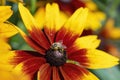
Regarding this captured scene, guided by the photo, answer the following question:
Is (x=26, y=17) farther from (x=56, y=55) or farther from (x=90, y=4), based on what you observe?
(x=90, y=4)

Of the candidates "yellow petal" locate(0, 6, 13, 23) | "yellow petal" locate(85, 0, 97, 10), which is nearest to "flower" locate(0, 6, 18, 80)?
"yellow petal" locate(0, 6, 13, 23)


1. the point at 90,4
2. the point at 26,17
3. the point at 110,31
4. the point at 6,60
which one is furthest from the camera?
the point at 110,31

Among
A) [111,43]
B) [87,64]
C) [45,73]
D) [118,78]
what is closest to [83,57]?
[87,64]

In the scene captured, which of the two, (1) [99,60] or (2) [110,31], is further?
(2) [110,31]

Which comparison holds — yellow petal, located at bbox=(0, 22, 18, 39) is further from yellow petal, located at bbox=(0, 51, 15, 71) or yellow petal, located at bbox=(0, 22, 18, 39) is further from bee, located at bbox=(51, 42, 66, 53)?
bee, located at bbox=(51, 42, 66, 53)

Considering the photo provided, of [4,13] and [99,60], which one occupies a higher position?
[4,13]

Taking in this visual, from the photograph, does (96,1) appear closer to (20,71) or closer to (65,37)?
(65,37)

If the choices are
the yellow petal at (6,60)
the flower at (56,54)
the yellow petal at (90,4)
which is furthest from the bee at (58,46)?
the yellow petal at (90,4)

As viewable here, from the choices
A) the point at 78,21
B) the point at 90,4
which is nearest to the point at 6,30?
the point at 78,21
